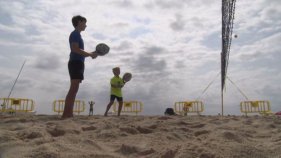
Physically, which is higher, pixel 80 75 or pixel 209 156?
pixel 80 75

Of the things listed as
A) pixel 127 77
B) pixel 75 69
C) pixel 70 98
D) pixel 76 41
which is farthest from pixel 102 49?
pixel 127 77

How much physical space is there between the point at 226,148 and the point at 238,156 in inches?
6.7

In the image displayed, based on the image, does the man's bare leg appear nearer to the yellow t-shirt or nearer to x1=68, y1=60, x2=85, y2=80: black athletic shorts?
x1=68, y1=60, x2=85, y2=80: black athletic shorts

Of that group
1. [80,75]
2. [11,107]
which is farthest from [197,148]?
[11,107]

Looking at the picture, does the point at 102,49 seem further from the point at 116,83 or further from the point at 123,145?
the point at 123,145

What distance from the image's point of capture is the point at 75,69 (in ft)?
16.2

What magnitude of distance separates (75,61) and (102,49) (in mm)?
613

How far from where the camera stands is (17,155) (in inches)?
85.5

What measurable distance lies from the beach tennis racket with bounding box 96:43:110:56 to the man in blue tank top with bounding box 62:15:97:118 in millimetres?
114

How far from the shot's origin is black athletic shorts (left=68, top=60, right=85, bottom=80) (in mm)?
4895

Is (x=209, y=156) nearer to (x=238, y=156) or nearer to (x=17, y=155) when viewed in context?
(x=238, y=156)

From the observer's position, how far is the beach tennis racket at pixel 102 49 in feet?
17.4

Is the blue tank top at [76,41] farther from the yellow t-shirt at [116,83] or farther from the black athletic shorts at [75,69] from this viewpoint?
the yellow t-shirt at [116,83]

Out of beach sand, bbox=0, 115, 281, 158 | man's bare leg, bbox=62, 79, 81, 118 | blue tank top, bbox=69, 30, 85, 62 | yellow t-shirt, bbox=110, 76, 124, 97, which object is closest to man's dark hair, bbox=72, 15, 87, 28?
blue tank top, bbox=69, 30, 85, 62
